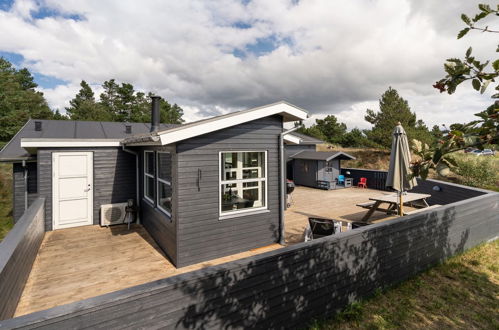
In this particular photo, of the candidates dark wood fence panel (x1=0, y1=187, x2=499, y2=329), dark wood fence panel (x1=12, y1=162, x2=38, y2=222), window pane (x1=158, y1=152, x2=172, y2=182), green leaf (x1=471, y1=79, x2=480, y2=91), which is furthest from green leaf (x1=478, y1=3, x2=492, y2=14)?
dark wood fence panel (x1=12, y1=162, x2=38, y2=222)

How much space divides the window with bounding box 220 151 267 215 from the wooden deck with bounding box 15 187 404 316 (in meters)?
1.06

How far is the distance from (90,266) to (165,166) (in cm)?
245

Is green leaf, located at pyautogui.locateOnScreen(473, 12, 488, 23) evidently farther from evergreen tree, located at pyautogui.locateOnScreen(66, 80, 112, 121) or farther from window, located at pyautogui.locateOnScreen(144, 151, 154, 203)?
evergreen tree, located at pyautogui.locateOnScreen(66, 80, 112, 121)

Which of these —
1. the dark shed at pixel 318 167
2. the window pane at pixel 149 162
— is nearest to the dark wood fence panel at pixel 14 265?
the window pane at pixel 149 162

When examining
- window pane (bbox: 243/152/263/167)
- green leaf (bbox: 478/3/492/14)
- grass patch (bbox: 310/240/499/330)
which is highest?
green leaf (bbox: 478/3/492/14)

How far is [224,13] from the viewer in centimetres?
747

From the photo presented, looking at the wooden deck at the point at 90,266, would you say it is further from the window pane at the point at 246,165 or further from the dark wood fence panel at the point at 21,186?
the dark wood fence panel at the point at 21,186

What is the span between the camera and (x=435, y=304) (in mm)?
3715

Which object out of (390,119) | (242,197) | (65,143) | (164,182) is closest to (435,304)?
(242,197)

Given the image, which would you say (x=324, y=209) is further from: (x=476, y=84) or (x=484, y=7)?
(x=484, y=7)

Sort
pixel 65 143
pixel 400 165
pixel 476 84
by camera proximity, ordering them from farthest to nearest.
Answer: pixel 65 143 → pixel 400 165 → pixel 476 84

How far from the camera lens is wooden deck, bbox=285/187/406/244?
7230 mm

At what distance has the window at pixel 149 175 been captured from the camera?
22.7ft

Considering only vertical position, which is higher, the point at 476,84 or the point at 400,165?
the point at 476,84
